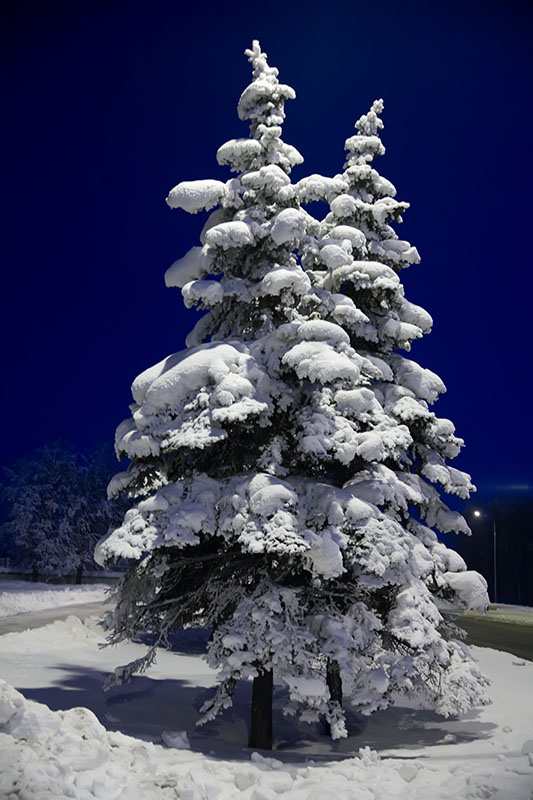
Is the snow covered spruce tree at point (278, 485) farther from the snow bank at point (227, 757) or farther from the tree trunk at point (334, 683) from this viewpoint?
the snow bank at point (227, 757)

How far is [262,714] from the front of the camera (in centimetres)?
951

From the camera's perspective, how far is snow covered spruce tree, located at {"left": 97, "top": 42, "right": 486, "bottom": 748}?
859 centimetres

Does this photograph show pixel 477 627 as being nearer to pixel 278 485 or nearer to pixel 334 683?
pixel 334 683

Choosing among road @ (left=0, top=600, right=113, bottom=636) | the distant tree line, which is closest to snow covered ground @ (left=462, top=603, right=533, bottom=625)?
road @ (left=0, top=600, right=113, bottom=636)

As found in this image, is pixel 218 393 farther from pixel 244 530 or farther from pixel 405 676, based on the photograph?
pixel 405 676

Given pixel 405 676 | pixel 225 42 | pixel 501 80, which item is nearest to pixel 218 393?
pixel 405 676

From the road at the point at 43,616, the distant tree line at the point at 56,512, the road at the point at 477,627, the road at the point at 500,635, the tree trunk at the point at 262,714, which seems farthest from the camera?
the distant tree line at the point at 56,512

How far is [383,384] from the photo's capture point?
39.4 feet

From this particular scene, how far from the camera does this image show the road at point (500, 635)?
20656 millimetres

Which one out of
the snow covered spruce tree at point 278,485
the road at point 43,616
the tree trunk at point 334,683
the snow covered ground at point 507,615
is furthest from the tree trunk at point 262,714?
the snow covered ground at point 507,615

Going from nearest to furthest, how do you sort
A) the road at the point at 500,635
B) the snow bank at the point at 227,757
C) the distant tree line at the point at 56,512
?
1. the snow bank at the point at 227,757
2. the road at the point at 500,635
3. the distant tree line at the point at 56,512

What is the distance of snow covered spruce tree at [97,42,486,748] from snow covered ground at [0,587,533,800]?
2.83ft

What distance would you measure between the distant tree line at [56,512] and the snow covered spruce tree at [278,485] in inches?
1288

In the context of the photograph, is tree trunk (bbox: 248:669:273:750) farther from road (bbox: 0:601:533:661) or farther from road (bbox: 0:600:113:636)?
road (bbox: 0:600:113:636)
